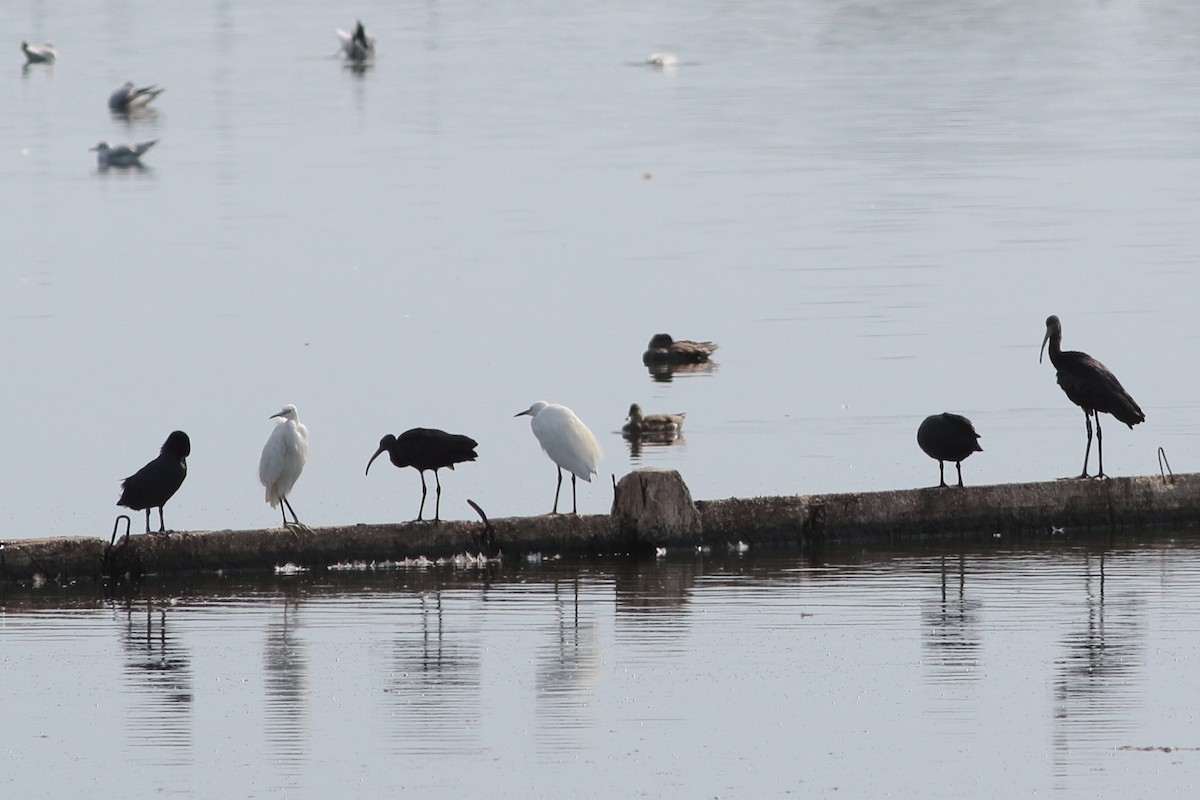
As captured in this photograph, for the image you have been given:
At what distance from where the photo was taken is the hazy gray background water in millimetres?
20281

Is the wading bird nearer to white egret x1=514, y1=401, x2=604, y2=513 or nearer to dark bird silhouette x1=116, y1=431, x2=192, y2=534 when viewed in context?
white egret x1=514, y1=401, x2=604, y2=513

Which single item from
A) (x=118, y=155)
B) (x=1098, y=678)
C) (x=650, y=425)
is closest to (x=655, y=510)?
(x=1098, y=678)

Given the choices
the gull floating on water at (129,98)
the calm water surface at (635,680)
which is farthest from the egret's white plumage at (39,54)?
the calm water surface at (635,680)

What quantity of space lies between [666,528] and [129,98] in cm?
4741

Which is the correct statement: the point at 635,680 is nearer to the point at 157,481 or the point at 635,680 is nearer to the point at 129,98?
the point at 157,481

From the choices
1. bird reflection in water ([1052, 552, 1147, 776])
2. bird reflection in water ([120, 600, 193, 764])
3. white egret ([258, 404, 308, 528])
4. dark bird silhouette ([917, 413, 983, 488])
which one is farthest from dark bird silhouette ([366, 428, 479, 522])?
bird reflection in water ([1052, 552, 1147, 776])

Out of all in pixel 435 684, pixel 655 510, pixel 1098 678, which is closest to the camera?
pixel 1098 678

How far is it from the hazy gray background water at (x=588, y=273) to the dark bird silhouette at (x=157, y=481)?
97.0 inches

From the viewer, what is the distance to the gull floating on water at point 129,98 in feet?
198

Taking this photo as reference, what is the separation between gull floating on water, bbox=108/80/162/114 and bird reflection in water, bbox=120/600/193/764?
47.8 metres

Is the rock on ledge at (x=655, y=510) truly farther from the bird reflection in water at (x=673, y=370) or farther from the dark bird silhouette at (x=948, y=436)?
the bird reflection in water at (x=673, y=370)

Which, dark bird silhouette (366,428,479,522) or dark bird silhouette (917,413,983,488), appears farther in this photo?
dark bird silhouette (917,413,983,488)

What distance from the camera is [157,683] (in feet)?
40.7

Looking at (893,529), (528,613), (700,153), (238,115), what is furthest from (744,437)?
(238,115)
